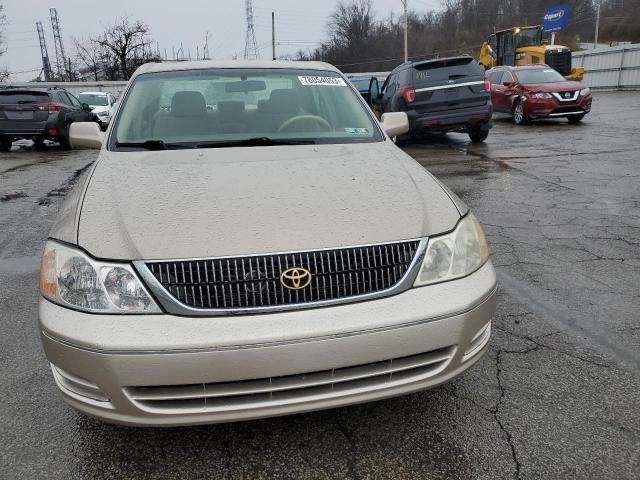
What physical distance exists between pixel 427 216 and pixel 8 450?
1.99 m

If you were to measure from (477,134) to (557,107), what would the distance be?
4094 mm

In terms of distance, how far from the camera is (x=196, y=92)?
11.3ft

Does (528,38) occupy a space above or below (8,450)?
above

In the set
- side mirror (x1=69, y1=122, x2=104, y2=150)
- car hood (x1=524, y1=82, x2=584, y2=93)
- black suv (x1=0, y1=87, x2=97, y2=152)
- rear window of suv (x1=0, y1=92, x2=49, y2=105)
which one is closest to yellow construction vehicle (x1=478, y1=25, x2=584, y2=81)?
car hood (x1=524, y1=82, x2=584, y2=93)

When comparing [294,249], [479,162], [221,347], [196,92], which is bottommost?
[479,162]

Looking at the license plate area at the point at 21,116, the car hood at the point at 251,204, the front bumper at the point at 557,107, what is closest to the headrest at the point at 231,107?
the car hood at the point at 251,204

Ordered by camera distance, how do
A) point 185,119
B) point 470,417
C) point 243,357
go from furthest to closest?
point 185,119, point 470,417, point 243,357

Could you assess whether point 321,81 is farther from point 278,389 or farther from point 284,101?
point 278,389

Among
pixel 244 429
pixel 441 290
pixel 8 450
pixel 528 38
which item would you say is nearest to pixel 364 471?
pixel 244 429

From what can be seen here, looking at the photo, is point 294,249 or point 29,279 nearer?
point 294,249

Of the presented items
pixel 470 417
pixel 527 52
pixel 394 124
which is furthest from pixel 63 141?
pixel 527 52

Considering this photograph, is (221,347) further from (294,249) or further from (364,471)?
(364,471)

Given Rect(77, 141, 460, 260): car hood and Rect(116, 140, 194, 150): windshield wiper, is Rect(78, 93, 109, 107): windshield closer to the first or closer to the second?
Rect(116, 140, 194, 150): windshield wiper

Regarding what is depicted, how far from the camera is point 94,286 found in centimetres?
193
